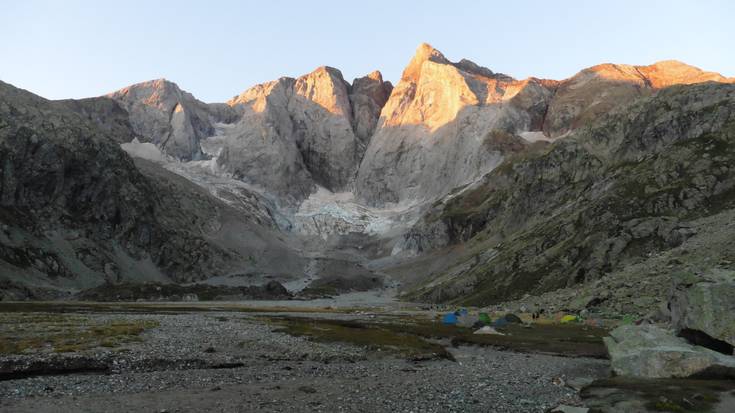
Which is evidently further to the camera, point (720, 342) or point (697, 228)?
point (697, 228)

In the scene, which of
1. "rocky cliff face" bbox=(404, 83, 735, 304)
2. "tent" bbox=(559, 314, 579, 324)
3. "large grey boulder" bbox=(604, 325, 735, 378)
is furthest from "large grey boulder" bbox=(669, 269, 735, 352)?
"rocky cliff face" bbox=(404, 83, 735, 304)

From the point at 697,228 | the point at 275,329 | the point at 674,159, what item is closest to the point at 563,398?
the point at 275,329

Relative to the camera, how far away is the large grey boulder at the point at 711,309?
1344 inches

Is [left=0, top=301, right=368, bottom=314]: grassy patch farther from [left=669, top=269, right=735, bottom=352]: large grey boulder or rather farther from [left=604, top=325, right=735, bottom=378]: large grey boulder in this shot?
[left=669, top=269, right=735, bottom=352]: large grey boulder

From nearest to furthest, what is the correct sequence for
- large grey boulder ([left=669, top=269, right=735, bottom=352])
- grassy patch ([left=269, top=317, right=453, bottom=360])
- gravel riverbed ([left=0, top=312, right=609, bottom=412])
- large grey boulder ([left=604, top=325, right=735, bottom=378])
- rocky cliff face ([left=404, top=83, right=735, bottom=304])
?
gravel riverbed ([left=0, top=312, right=609, bottom=412]) → large grey boulder ([left=604, top=325, right=735, bottom=378]) → large grey boulder ([left=669, top=269, right=735, bottom=352]) → grassy patch ([left=269, top=317, right=453, bottom=360]) → rocky cliff face ([left=404, top=83, right=735, bottom=304])

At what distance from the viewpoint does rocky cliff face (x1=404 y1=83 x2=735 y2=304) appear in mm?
117562

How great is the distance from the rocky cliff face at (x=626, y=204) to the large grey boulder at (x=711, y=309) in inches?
2828

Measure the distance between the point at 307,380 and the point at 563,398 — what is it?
49.3 ft

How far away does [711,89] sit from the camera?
175500 mm

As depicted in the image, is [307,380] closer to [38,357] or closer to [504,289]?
[38,357]

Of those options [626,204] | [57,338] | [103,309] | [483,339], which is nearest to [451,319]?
[483,339]

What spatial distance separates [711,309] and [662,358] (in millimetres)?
8127

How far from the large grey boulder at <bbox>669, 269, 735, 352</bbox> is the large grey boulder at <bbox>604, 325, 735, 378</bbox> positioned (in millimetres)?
1488

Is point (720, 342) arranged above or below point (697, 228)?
below
